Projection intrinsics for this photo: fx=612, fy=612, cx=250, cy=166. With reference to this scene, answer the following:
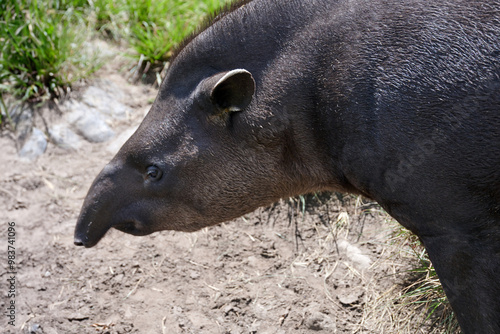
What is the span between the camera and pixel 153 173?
154 inches

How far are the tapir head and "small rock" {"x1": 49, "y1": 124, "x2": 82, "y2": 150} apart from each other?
2729 mm

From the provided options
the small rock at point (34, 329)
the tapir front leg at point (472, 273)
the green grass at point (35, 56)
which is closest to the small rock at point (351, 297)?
the tapir front leg at point (472, 273)

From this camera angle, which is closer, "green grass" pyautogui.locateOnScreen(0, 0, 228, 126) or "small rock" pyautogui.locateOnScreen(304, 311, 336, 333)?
"small rock" pyautogui.locateOnScreen(304, 311, 336, 333)

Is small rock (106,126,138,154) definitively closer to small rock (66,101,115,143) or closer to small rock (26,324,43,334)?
small rock (66,101,115,143)

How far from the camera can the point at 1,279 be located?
5.19 metres

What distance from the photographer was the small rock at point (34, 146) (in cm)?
651

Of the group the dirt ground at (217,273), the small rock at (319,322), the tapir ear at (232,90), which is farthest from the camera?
the dirt ground at (217,273)

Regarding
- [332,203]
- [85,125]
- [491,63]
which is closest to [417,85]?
[491,63]

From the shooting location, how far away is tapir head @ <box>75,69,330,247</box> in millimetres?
3701

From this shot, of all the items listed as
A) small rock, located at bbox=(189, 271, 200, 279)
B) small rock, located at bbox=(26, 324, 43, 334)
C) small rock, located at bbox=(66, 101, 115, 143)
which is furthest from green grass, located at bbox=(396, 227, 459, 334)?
small rock, located at bbox=(66, 101, 115, 143)

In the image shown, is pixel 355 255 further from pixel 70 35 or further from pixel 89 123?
pixel 70 35

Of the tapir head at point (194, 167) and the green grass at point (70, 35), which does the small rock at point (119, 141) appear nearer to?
the green grass at point (70, 35)

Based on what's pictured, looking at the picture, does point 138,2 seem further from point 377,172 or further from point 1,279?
point 377,172

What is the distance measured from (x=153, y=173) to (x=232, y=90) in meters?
0.79
